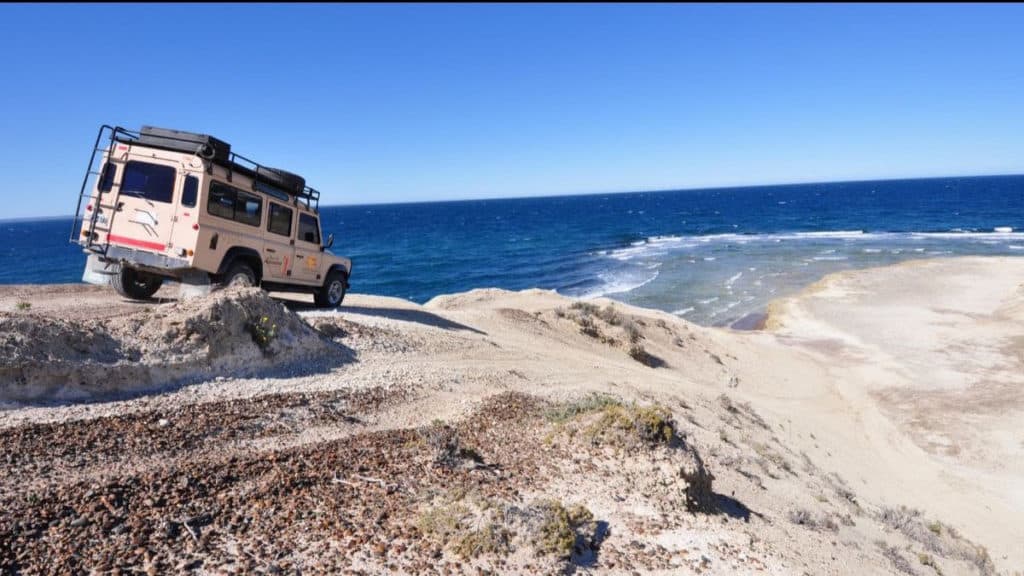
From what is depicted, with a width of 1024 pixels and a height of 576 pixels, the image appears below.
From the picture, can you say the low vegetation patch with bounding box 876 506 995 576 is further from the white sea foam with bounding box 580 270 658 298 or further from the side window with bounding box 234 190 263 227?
the white sea foam with bounding box 580 270 658 298

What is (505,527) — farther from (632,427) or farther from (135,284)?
(135,284)

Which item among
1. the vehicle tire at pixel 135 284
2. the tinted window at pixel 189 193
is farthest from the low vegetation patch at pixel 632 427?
the vehicle tire at pixel 135 284

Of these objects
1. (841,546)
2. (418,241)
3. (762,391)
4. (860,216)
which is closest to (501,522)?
(841,546)

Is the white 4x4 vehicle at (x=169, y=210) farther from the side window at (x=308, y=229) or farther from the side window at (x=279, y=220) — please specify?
the side window at (x=308, y=229)

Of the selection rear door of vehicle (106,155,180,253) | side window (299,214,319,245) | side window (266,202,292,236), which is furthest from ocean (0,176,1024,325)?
rear door of vehicle (106,155,180,253)

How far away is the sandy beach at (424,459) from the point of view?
197 inches

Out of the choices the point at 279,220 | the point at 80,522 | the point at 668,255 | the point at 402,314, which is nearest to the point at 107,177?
the point at 279,220

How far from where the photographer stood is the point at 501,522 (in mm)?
5367

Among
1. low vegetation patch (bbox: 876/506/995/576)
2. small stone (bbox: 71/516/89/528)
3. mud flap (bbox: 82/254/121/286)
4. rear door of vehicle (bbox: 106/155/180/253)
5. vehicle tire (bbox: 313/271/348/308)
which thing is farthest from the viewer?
vehicle tire (bbox: 313/271/348/308)

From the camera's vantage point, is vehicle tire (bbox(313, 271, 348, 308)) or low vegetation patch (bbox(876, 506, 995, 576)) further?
vehicle tire (bbox(313, 271, 348, 308))

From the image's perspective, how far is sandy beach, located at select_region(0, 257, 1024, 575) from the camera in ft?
16.5

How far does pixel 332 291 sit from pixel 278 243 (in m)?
2.37

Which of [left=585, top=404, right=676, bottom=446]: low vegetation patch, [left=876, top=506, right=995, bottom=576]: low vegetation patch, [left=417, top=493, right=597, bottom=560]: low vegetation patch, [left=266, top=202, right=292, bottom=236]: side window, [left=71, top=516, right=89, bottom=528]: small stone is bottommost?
[left=876, top=506, right=995, bottom=576]: low vegetation patch

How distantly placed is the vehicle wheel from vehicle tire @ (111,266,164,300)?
2.05 meters
